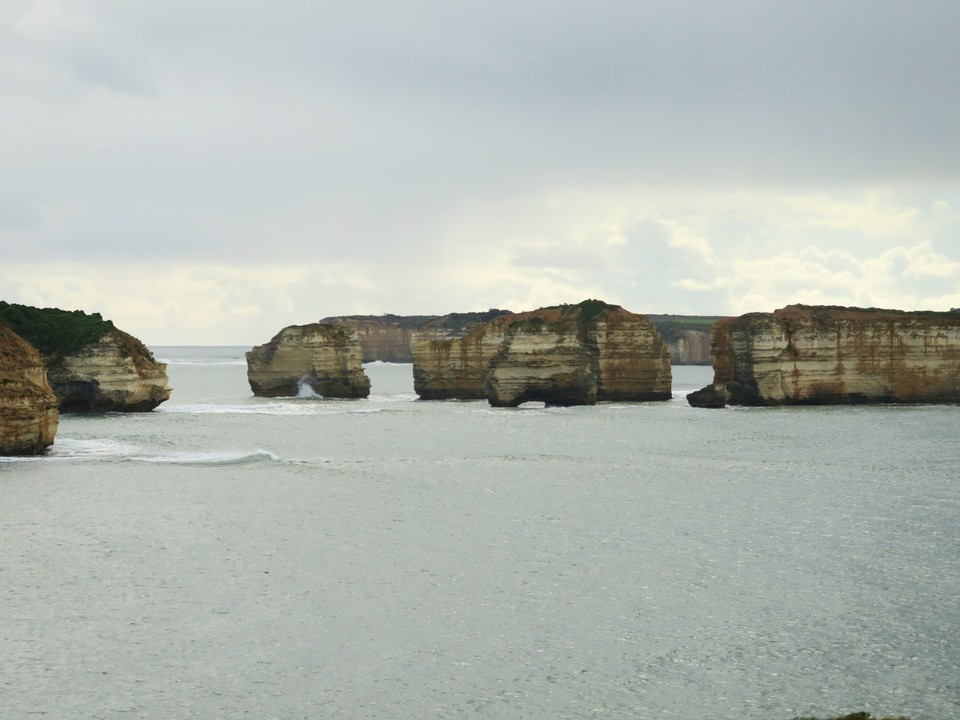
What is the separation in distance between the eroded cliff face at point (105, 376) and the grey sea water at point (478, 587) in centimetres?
2501

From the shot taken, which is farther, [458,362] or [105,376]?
[458,362]

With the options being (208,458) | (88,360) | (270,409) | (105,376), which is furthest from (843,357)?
(88,360)

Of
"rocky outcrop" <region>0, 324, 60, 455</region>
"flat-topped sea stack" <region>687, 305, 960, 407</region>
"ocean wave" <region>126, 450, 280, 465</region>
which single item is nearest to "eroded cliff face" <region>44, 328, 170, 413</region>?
"rocky outcrop" <region>0, 324, 60, 455</region>

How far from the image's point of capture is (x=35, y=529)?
2909 centimetres

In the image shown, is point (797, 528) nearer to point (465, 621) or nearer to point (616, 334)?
point (465, 621)

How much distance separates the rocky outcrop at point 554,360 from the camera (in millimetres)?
82000

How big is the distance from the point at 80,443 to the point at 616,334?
49.3 metres

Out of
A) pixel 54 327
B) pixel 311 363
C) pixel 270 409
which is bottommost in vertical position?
Result: pixel 270 409

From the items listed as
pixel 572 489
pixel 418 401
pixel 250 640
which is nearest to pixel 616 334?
pixel 418 401

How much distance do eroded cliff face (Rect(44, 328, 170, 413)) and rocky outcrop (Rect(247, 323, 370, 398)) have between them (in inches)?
744

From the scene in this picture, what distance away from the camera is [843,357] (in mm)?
80125

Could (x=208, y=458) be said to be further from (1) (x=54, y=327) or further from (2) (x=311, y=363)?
(2) (x=311, y=363)

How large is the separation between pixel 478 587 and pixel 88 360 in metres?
55.4

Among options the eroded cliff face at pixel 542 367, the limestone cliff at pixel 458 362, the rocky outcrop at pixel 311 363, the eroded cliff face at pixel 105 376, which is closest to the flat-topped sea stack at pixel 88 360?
the eroded cliff face at pixel 105 376
